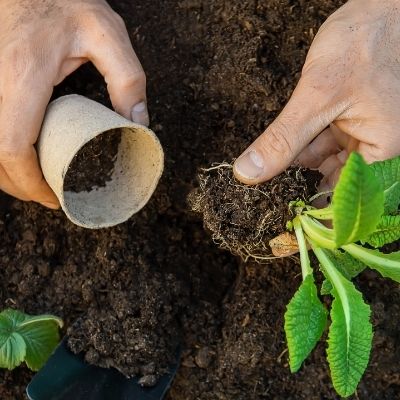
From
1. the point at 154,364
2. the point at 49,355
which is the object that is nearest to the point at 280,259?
the point at 154,364

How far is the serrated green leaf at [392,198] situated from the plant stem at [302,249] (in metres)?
0.21

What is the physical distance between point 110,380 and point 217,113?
2.79ft

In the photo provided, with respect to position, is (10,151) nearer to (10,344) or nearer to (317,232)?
(10,344)

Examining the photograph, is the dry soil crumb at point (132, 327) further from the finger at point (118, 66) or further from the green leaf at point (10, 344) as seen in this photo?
the finger at point (118, 66)

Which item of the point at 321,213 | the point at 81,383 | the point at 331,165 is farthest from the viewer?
the point at 331,165

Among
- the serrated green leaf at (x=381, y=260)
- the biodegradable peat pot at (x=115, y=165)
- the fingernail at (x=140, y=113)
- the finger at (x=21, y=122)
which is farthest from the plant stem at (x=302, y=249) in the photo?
the finger at (x=21, y=122)

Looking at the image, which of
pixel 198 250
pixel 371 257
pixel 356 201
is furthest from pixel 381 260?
pixel 198 250

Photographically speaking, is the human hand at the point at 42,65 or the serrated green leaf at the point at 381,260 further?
the human hand at the point at 42,65

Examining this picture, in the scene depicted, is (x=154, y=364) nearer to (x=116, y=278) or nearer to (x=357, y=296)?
(x=116, y=278)

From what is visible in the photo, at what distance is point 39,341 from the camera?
1.78 meters

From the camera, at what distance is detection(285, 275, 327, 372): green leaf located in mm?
1289

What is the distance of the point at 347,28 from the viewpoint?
1.64 meters

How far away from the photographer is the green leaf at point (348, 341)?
129 cm

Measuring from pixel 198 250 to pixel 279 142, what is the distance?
614 mm
